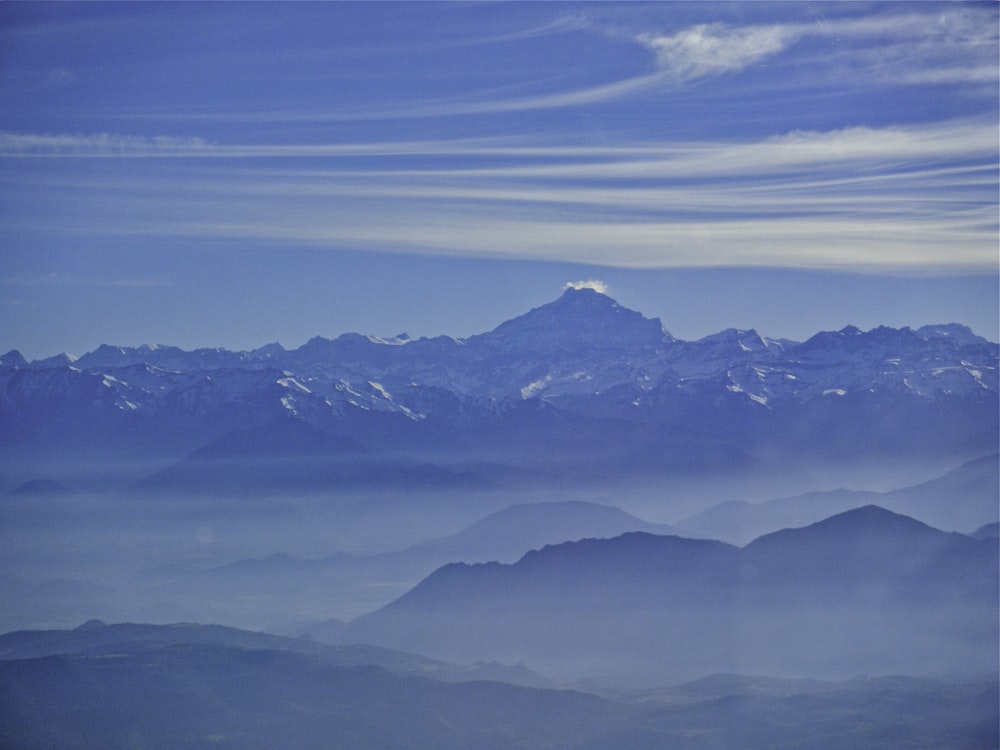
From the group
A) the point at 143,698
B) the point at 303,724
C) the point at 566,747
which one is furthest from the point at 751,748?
the point at 143,698

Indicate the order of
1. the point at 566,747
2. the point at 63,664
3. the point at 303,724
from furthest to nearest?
the point at 63,664
the point at 303,724
the point at 566,747

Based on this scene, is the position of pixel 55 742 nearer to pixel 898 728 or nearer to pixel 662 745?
pixel 662 745

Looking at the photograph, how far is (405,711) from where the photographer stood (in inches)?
6973

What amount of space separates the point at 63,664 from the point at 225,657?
26423 mm

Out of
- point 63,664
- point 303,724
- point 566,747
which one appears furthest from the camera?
point 63,664

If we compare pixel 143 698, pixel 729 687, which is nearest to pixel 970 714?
pixel 729 687

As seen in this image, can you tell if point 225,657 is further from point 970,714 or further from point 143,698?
point 970,714

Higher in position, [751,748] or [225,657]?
[225,657]

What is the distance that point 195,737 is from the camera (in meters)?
174

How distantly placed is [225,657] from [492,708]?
50.4 metres

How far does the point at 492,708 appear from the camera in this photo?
17850 cm

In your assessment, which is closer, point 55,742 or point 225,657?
point 55,742

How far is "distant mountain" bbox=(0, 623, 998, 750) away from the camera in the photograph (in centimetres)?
16775

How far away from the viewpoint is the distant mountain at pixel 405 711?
550 feet
